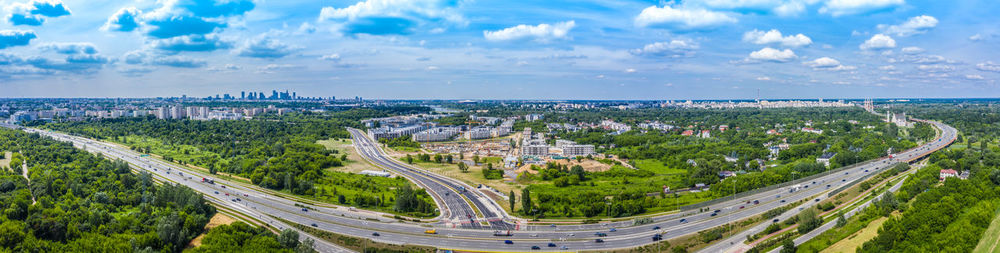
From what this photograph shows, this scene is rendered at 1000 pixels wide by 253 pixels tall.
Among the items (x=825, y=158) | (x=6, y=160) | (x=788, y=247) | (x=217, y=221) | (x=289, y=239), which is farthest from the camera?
(x=825, y=158)

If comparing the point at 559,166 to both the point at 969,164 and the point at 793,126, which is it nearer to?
the point at 969,164

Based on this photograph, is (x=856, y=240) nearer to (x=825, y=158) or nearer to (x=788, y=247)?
(x=788, y=247)

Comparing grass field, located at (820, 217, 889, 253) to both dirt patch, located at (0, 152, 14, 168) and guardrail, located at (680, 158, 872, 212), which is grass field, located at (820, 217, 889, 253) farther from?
dirt patch, located at (0, 152, 14, 168)

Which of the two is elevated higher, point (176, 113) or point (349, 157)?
point (176, 113)

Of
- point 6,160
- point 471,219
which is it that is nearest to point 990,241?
point 471,219

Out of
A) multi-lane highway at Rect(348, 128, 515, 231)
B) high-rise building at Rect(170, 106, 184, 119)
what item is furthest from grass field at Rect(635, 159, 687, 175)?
high-rise building at Rect(170, 106, 184, 119)

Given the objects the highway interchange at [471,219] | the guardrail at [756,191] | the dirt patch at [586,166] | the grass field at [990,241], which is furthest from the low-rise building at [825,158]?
the grass field at [990,241]

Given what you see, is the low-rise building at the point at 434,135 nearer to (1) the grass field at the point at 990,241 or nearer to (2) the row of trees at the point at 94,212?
(2) the row of trees at the point at 94,212
